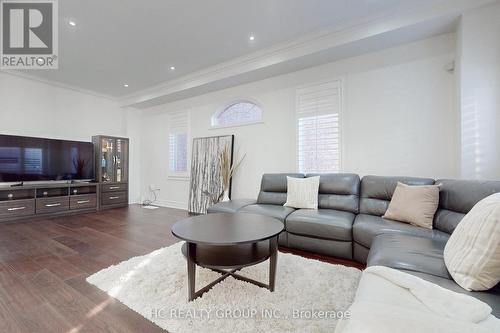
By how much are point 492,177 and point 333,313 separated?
2.28m

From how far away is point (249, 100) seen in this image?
4266mm

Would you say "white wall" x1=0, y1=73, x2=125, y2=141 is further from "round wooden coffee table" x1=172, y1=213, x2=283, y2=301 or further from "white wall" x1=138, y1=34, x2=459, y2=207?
"round wooden coffee table" x1=172, y1=213, x2=283, y2=301

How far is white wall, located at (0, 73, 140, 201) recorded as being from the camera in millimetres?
4145

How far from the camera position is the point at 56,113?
477cm

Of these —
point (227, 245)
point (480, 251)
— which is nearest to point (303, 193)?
point (227, 245)

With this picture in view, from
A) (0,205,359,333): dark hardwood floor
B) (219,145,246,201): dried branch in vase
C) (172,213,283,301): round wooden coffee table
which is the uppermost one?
(219,145,246,201): dried branch in vase

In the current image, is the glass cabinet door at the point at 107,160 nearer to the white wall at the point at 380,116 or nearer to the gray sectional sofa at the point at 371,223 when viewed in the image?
the white wall at the point at 380,116

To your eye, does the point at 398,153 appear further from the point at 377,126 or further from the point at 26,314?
the point at 26,314

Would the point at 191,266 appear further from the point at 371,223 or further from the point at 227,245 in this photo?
the point at 371,223

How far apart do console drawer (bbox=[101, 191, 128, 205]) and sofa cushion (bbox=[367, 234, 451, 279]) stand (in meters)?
5.44

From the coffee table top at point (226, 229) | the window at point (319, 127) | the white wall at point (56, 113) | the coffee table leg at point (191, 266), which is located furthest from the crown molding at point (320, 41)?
the coffee table leg at point (191, 266)

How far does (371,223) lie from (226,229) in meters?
1.46

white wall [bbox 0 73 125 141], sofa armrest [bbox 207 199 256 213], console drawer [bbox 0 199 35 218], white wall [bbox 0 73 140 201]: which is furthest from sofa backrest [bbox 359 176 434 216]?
white wall [bbox 0 73 125 141]

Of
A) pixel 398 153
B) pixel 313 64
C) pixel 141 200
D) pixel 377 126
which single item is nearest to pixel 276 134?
pixel 313 64
